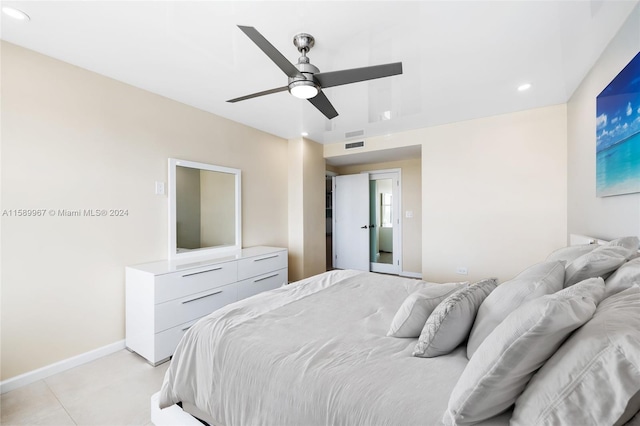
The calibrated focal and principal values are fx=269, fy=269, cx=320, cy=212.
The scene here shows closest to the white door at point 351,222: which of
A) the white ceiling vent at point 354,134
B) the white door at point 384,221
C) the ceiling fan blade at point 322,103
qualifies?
the white door at point 384,221

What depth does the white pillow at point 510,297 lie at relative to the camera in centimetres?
102

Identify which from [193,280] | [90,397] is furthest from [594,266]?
[90,397]

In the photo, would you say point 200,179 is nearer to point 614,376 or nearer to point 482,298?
point 482,298

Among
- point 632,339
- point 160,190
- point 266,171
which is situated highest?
point 266,171

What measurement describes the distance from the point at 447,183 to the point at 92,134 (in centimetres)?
396

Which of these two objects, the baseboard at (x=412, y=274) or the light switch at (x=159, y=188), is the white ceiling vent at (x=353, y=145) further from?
the light switch at (x=159, y=188)

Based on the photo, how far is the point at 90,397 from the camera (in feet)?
5.98

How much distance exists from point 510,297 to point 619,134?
163 centimetres

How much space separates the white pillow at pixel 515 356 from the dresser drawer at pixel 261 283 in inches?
99.5

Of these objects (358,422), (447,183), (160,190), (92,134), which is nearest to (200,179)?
(160,190)

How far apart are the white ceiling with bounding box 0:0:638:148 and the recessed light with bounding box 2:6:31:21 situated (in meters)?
0.04

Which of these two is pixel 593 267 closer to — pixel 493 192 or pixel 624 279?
pixel 624 279

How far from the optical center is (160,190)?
9.02ft

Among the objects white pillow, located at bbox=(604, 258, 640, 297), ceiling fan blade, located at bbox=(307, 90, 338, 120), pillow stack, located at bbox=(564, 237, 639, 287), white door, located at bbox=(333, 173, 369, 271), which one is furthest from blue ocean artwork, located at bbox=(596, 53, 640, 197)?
white door, located at bbox=(333, 173, 369, 271)
